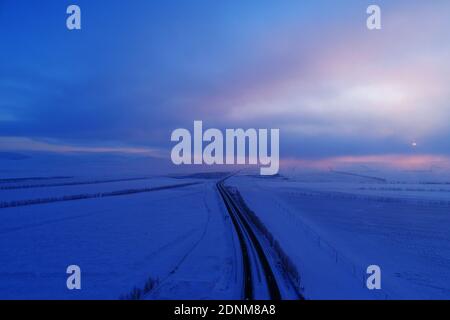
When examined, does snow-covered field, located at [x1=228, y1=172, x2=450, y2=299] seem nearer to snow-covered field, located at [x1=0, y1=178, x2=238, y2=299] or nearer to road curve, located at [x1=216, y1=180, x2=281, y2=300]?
road curve, located at [x1=216, y1=180, x2=281, y2=300]

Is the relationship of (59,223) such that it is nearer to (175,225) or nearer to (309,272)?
(175,225)

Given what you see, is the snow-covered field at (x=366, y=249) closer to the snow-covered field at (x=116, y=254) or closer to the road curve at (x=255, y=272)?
the road curve at (x=255, y=272)

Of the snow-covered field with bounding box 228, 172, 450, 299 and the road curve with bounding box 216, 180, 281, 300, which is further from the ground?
the road curve with bounding box 216, 180, 281, 300

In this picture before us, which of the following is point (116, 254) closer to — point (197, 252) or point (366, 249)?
point (197, 252)

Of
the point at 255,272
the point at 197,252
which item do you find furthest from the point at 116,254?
the point at 255,272

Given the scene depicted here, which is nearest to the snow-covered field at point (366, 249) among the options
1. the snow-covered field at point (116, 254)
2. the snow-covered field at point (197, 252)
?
the snow-covered field at point (197, 252)

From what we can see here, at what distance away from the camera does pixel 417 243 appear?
67.7 ft

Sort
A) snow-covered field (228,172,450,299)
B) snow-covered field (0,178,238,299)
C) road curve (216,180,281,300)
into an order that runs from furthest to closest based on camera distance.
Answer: snow-covered field (228,172,450,299) < snow-covered field (0,178,238,299) < road curve (216,180,281,300)

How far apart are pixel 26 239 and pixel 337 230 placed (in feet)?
62.0

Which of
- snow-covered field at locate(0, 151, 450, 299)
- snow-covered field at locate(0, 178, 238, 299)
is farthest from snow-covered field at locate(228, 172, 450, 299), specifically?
snow-covered field at locate(0, 178, 238, 299)

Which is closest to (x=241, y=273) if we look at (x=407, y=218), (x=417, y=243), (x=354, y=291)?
(x=354, y=291)

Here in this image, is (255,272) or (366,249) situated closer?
(255,272)

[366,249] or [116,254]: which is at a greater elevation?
[116,254]

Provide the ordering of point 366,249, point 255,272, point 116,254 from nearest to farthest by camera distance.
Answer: point 255,272, point 116,254, point 366,249
